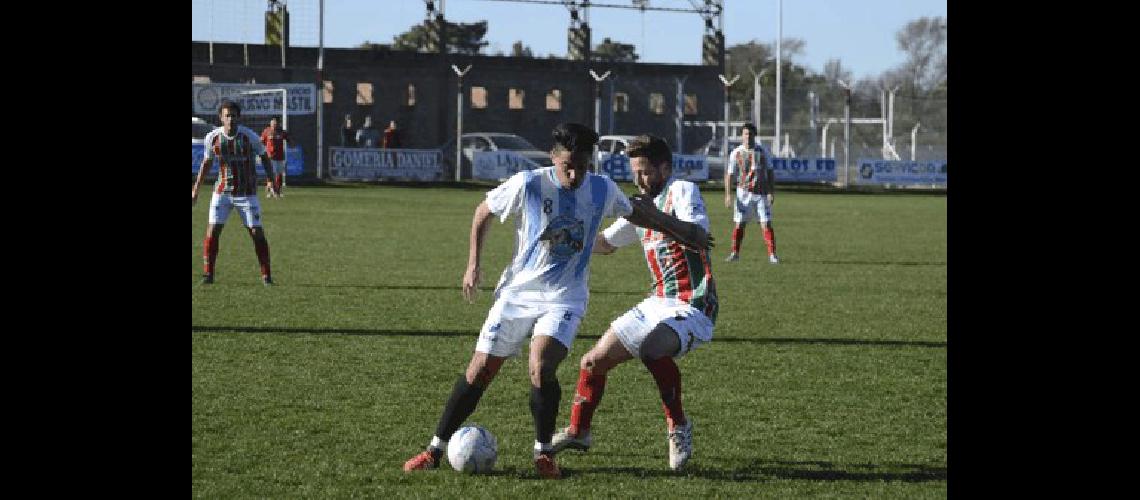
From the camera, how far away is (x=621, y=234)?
790cm

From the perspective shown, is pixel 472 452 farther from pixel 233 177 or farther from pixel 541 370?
pixel 233 177

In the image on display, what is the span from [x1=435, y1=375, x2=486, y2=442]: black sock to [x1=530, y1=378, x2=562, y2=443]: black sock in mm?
283

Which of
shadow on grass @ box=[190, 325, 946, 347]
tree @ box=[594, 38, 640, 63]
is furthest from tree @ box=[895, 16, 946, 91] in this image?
shadow on grass @ box=[190, 325, 946, 347]

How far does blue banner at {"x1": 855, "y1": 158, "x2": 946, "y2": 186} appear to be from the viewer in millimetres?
48812

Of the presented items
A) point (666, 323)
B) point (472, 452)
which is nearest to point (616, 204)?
point (666, 323)

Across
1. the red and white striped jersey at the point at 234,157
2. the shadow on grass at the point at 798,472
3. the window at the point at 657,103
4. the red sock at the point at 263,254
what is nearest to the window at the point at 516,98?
the window at the point at 657,103

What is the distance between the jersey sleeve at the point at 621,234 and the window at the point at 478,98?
48.5 meters

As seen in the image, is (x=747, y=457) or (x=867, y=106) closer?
(x=747, y=457)

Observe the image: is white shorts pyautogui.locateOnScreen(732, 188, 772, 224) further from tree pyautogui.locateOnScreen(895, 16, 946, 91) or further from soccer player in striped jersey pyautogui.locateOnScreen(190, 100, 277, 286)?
tree pyautogui.locateOnScreen(895, 16, 946, 91)
